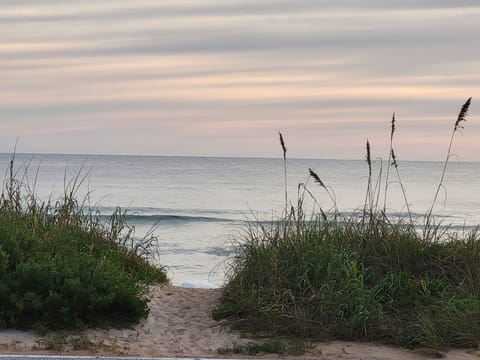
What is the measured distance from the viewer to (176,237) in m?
24.5

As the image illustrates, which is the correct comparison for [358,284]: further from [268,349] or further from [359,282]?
[268,349]

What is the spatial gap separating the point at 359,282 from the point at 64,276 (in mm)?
3088

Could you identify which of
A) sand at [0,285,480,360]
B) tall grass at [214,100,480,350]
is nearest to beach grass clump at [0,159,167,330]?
sand at [0,285,480,360]

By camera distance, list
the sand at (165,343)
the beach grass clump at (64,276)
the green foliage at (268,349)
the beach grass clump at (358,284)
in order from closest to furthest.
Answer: the sand at (165,343) < the green foliage at (268,349) < the beach grass clump at (64,276) < the beach grass clump at (358,284)

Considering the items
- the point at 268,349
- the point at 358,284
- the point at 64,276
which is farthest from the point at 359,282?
the point at 64,276

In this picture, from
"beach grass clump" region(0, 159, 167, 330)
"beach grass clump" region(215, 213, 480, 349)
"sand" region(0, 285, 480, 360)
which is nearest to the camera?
"sand" region(0, 285, 480, 360)

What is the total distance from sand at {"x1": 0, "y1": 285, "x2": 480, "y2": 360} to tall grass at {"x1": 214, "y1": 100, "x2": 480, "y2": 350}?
0.24m

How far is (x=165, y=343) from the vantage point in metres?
6.94

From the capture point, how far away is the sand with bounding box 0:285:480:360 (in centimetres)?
648

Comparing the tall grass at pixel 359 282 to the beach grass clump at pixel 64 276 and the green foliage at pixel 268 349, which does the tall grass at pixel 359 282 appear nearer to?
the green foliage at pixel 268 349

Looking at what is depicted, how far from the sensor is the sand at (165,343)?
21.3ft

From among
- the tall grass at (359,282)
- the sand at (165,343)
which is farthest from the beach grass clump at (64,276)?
the tall grass at (359,282)

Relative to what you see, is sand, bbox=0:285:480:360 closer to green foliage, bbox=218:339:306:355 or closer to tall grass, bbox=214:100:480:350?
green foliage, bbox=218:339:306:355

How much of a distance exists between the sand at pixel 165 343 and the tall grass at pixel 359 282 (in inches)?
9.5
